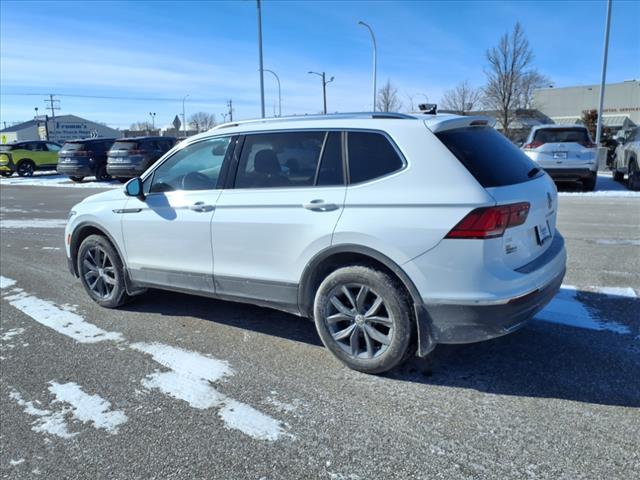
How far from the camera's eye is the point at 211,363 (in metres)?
3.88

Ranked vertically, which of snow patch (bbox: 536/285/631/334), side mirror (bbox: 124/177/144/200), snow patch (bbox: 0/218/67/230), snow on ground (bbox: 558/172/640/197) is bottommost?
snow patch (bbox: 536/285/631/334)

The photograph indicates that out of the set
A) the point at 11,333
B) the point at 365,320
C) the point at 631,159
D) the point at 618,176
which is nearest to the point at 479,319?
the point at 365,320

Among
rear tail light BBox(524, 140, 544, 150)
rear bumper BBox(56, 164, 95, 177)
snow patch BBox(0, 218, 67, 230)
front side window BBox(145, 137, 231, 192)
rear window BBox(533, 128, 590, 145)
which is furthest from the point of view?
rear bumper BBox(56, 164, 95, 177)

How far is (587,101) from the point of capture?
63.9 metres

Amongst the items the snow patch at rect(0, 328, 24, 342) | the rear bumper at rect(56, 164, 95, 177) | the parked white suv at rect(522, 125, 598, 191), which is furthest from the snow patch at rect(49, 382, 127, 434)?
the rear bumper at rect(56, 164, 95, 177)

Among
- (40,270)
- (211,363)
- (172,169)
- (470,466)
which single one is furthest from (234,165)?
(40,270)

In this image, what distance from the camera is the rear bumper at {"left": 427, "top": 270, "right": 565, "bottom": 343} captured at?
123 inches

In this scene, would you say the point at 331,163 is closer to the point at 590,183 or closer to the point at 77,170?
the point at 590,183

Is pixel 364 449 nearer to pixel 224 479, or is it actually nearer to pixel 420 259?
pixel 224 479

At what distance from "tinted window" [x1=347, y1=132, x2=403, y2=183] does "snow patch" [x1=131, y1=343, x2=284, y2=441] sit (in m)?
1.64

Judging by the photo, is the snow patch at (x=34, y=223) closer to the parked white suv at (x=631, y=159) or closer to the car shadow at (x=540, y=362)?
the car shadow at (x=540, y=362)

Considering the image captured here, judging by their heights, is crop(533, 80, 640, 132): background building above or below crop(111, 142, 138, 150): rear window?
above

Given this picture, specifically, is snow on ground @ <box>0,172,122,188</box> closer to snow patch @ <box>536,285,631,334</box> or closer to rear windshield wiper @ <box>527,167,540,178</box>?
snow patch @ <box>536,285,631,334</box>

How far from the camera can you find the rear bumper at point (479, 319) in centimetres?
313
